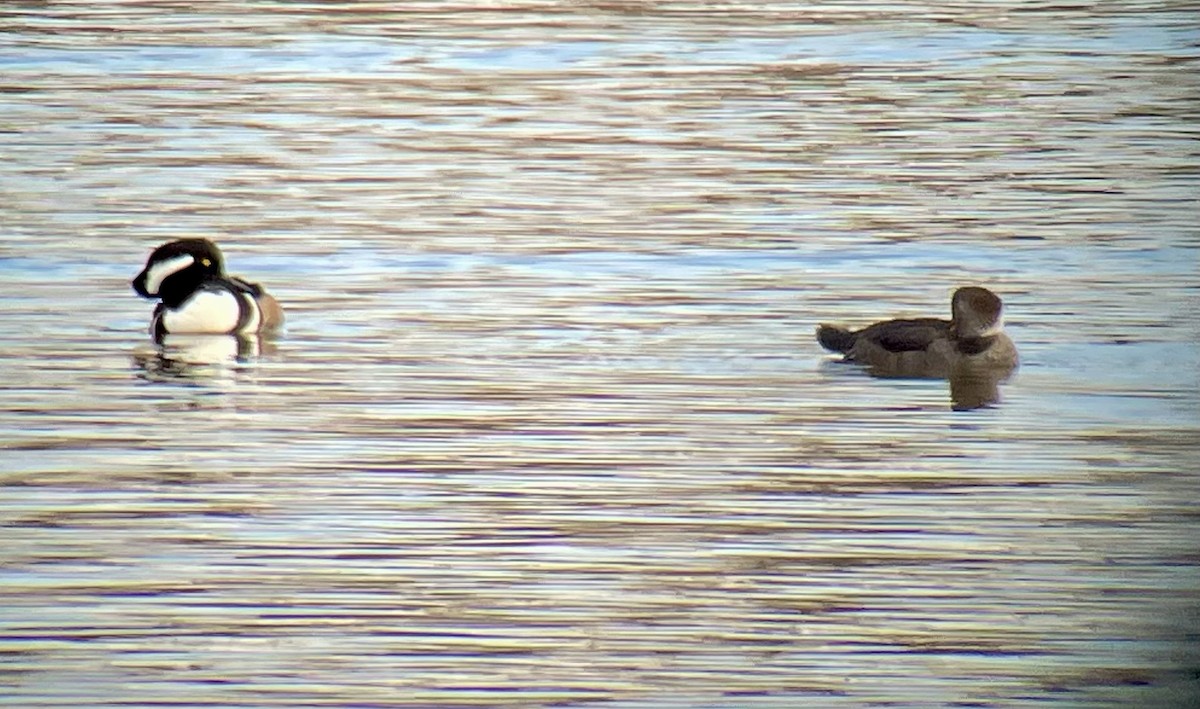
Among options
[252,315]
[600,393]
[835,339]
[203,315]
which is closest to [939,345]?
[835,339]

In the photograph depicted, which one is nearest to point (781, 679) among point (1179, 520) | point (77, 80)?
point (1179, 520)

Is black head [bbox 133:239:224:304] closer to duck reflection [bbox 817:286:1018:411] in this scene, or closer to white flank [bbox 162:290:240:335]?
white flank [bbox 162:290:240:335]

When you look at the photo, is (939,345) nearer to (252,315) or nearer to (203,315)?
(252,315)

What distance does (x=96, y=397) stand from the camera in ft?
36.6

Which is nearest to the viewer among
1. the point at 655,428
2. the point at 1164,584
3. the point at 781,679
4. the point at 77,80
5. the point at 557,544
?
the point at 781,679

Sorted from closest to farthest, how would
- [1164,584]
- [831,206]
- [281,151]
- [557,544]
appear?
[1164,584] < [557,544] < [831,206] < [281,151]

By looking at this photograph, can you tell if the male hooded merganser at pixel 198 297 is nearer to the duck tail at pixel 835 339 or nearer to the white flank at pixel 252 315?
the white flank at pixel 252 315

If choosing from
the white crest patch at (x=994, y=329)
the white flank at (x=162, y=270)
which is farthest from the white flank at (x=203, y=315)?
the white crest patch at (x=994, y=329)

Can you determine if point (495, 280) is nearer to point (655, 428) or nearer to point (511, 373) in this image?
point (511, 373)

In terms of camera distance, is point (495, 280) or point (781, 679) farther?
point (495, 280)

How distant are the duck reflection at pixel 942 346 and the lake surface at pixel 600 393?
0.17 metres

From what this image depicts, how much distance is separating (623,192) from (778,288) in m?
3.75

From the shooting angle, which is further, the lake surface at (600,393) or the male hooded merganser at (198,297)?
the male hooded merganser at (198,297)

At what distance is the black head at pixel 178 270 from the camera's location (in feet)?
43.7
